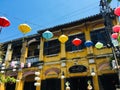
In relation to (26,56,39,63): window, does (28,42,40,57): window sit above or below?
above

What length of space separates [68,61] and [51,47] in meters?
2.40

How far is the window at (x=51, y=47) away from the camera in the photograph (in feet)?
47.4

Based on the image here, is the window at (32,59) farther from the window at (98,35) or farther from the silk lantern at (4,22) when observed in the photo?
the silk lantern at (4,22)

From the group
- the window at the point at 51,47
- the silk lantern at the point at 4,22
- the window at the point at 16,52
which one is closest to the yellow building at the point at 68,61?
the window at the point at 51,47

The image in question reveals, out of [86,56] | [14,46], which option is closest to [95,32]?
[86,56]

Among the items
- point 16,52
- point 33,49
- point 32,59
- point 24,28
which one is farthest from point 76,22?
point 16,52

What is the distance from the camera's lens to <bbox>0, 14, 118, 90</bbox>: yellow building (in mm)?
11727

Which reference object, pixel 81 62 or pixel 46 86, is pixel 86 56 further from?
pixel 46 86

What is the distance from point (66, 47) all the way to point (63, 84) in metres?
3.13

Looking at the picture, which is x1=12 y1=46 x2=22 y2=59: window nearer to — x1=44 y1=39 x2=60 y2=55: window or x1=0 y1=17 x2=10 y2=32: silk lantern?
x1=44 y1=39 x2=60 y2=55: window

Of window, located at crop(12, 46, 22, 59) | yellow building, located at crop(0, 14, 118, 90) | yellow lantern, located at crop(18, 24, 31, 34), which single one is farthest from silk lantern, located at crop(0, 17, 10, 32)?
window, located at crop(12, 46, 22, 59)

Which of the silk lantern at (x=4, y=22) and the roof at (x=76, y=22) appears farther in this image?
the roof at (x=76, y=22)

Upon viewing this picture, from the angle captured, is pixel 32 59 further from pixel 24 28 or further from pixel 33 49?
pixel 24 28

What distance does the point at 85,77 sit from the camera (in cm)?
1212
